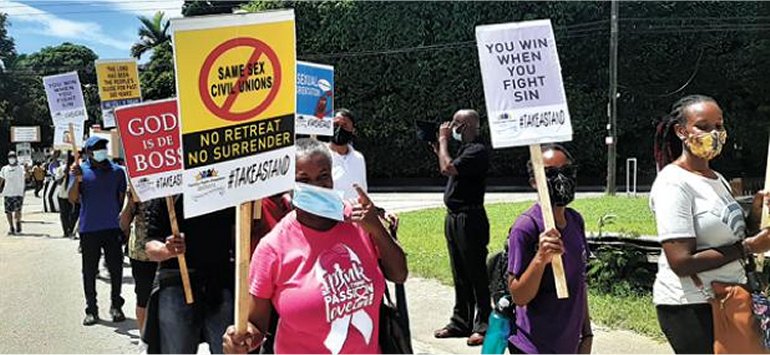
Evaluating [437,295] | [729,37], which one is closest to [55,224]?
[437,295]

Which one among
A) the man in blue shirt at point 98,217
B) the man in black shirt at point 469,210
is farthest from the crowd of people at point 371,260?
the man in blue shirt at point 98,217

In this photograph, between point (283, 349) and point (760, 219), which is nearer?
point (283, 349)

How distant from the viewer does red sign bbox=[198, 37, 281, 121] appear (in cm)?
268

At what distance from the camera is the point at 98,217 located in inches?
290

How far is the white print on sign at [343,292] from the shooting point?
2.68 metres

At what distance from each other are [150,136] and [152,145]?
5 centimetres

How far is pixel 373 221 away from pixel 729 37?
Result: 106ft

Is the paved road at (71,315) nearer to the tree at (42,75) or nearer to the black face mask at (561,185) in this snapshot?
the black face mask at (561,185)

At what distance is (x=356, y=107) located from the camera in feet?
107

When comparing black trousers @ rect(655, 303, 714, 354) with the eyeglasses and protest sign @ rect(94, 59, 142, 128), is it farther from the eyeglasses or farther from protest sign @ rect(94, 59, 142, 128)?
protest sign @ rect(94, 59, 142, 128)

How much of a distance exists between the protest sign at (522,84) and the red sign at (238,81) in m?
0.99

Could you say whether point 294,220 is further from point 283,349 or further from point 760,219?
point 760,219

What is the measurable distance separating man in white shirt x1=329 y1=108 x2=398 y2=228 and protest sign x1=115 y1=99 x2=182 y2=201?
158cm

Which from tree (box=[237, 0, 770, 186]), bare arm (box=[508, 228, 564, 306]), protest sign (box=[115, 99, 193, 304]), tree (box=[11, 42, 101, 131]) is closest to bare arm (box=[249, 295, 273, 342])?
bare arm (box=[508, 228, 564, 306])
